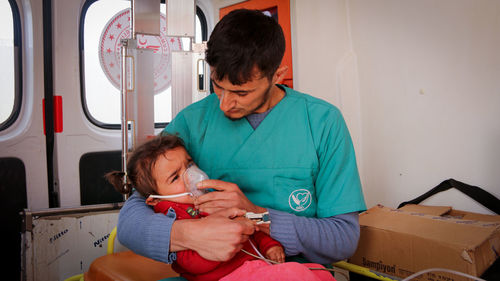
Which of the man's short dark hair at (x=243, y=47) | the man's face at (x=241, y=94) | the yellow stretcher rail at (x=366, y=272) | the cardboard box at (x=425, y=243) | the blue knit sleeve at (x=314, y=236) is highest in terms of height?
the man's short dark hair at (x=243, y=47)

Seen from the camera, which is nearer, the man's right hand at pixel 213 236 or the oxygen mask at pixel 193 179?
the man's right hand at pixel 213 236

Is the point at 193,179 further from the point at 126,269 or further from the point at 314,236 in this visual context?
the point at 126,269

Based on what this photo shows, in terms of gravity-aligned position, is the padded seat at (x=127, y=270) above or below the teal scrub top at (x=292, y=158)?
below

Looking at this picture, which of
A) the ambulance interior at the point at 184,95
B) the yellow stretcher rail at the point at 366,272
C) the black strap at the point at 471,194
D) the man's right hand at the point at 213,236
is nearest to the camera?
the man's right hand at the point at 213,236

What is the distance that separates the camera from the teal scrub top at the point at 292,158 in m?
1.33

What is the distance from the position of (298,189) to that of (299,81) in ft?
4.75

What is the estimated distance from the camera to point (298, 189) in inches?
53.4

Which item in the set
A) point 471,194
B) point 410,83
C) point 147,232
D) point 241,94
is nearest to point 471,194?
point 471,194

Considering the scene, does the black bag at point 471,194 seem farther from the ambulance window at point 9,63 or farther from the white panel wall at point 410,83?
the ambulance window at point 9,63

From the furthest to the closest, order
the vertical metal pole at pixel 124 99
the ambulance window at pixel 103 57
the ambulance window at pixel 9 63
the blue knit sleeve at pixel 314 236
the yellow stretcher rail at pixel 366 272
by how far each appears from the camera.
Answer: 1. the ambulance window at pixel 103 57
2. the ambulance window at pixel 9 63
3. the vertical metal pole at pixel 124 99
4. the yellow stretcher rail at pixel 366 272
5. the blue knit sleeve at pixel 314 236

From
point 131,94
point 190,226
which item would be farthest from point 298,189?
point 131,94

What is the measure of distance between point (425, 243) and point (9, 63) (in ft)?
9.94

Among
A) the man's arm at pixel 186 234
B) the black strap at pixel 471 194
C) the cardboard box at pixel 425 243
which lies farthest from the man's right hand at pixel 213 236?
the black strap at pixel 471 194

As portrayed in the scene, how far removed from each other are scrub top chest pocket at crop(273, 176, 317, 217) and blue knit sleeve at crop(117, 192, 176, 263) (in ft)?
1.29
